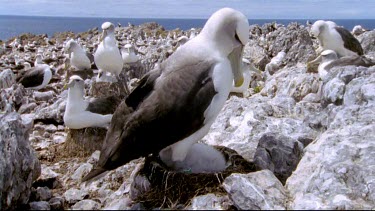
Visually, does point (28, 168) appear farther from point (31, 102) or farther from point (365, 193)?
point (31, 102)

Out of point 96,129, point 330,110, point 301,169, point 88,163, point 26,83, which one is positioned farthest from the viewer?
point 26,83

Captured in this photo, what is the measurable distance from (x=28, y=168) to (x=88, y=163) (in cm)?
135

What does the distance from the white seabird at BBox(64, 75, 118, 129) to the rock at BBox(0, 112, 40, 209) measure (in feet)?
5.60

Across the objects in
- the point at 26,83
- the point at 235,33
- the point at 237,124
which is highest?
the point at 235,33

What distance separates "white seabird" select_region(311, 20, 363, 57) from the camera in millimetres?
10453

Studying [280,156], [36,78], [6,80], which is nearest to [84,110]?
[280,156]

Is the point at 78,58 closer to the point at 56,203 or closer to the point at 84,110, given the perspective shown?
the point at 84,110

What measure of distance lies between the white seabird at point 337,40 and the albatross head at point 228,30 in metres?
6.44

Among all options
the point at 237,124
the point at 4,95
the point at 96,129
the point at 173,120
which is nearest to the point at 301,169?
the point at 173,120

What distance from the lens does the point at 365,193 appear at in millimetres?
3658

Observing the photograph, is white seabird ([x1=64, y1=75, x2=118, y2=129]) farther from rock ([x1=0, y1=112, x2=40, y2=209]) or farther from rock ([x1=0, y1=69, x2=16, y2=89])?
rock ([x1=0, y1=69, x2=16, y2=89])

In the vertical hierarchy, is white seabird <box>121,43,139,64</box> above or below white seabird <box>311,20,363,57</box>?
below

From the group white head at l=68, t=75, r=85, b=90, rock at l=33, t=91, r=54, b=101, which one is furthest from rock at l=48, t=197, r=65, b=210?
rock at l=33, t=91, r=54, b=101

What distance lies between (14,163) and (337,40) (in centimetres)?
788
